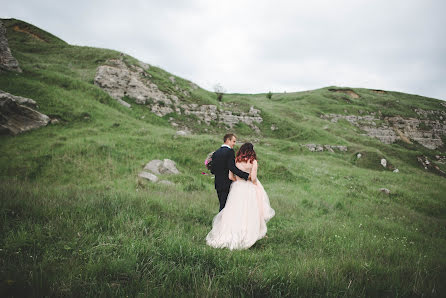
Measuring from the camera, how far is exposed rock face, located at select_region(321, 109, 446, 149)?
4700 centimetres

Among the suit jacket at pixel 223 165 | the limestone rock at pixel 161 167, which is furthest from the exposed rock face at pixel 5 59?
the suit jacket at pixel 223 165

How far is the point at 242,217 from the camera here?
17.2 feet

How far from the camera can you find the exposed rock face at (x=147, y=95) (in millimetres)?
25250

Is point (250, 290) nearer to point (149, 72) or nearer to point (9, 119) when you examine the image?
point (9, 119)

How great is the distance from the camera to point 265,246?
199 inches

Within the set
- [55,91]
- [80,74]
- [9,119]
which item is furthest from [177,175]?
[80,74]

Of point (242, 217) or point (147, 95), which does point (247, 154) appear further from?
point (147, 95)

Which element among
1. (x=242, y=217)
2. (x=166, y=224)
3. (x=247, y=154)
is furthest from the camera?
(x=247, y=154)

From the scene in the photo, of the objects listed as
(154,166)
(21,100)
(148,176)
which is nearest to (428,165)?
(154,166)

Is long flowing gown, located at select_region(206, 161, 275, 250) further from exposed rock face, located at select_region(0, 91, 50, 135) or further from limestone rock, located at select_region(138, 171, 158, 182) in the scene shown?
exposed rock face, located at select_region(0, 91, 50, 135)

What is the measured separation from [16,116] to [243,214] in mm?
17502

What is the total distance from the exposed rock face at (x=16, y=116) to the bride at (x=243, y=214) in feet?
52.9

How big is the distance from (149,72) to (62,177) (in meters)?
25.6

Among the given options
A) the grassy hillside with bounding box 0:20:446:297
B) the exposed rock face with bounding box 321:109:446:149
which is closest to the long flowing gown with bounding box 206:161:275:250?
the grassy hillside with bounding box 0:20:446:297
